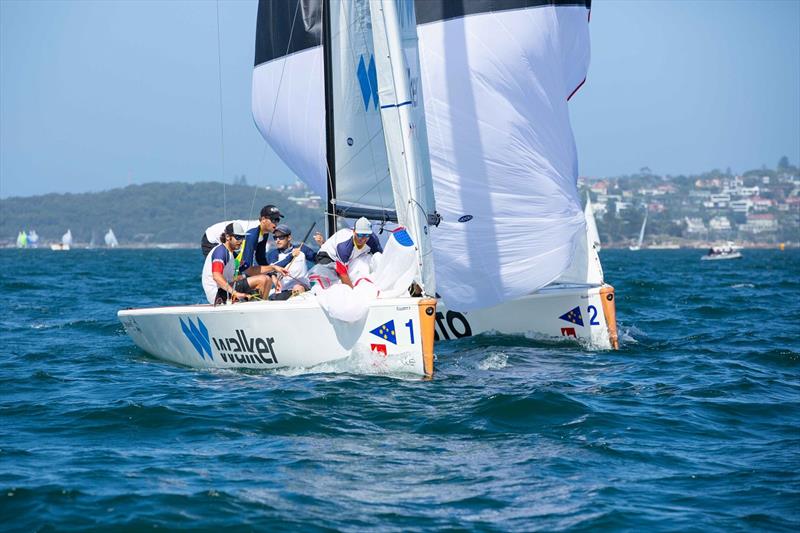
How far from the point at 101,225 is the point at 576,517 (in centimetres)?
15214

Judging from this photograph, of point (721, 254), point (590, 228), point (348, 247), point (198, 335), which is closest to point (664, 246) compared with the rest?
point (721, 254)

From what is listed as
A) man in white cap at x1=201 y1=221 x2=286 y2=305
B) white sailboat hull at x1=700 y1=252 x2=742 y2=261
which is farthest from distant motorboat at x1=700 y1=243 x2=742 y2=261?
man in white cap at x1=201 y1=221 x2=286 y2=305

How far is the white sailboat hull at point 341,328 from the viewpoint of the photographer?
8414mm

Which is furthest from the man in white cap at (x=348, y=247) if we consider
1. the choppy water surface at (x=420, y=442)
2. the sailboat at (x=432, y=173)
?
the choppy water surface at (x=420, y=442)

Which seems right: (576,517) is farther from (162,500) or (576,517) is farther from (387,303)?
(387,303)

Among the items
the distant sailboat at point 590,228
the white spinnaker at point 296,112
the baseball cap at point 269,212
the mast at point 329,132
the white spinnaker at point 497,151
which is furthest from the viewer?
the white spinnaker at point 296,112

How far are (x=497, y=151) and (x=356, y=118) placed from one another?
1792 mm

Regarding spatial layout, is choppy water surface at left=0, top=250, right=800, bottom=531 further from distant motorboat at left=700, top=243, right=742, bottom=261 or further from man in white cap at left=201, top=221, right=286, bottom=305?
distant motorboat at left=700, top=243, right=742, bottom=261

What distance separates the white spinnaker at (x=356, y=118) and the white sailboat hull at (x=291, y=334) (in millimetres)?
2233

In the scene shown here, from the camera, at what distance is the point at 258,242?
33.5 ft

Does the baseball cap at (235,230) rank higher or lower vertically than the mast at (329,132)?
lower

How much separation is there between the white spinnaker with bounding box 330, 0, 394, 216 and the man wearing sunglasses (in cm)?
120

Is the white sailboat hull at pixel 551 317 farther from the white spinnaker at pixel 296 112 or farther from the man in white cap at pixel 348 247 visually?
the white spinnaker at pixel 296 112

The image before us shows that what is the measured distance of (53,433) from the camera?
7.02 meters
